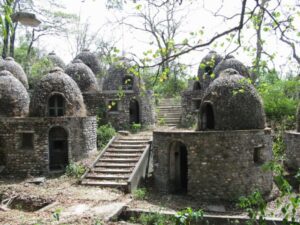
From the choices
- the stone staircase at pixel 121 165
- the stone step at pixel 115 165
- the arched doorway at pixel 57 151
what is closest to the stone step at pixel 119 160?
the stone staircase at pixel 121 165

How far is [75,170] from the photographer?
1336 centimetres

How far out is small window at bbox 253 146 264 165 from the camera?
449 inches

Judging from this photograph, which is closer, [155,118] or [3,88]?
[3,88]

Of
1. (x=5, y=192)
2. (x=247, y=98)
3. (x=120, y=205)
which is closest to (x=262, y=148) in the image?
(x=247, y=98)

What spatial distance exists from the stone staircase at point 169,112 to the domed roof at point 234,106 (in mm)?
9070

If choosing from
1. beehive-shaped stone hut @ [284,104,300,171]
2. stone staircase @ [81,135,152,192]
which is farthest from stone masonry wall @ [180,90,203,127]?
beehive-shaped stone hut @ [284,104,300,171]

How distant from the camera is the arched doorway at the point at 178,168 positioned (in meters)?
12.2

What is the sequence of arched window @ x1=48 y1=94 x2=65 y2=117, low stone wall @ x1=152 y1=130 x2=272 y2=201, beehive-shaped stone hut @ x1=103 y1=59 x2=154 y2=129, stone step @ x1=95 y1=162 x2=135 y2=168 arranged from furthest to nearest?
beehive-shaped stone hut @ x1=103 y1=59 x2=154 y2=129, arched window @ x1=48 y1=94 x2=65 y2=117, stone step @ x1=95 y1=162 x2=135 y2=168, low stone wall @ x1=152 y1=130 x2=272 y2=201

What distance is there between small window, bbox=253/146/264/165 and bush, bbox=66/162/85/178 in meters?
7.26

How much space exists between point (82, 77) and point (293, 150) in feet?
46.0

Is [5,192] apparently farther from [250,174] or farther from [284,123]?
[284,123]

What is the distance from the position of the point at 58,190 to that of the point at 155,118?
438 inches

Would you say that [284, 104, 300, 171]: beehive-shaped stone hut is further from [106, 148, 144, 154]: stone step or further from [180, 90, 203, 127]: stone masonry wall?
[180, 90, 203, 127]: stone masonry wall

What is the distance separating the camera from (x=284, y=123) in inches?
720
